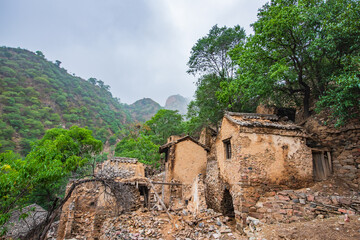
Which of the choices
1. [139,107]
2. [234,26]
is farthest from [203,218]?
[139,107]

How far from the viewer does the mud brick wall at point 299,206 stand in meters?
6.18

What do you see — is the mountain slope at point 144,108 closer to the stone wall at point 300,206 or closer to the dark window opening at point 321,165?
the dark window opening at point 321,165

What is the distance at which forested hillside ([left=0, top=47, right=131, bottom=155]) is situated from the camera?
31578mm

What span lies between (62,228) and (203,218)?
1114 centimetres

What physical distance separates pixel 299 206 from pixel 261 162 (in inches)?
81.0

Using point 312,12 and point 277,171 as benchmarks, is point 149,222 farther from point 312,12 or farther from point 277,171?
point 312,12

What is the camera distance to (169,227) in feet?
27.0

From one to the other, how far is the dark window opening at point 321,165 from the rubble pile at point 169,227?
500 cm

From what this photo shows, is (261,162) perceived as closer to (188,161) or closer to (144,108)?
(188,161)

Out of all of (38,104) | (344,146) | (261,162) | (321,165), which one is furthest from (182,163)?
(38,104)

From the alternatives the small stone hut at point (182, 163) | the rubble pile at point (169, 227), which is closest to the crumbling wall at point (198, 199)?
the rubble pile at point (169, 227)

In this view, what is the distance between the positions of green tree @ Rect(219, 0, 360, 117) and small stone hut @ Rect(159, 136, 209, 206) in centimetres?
560

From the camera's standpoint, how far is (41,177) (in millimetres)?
4855

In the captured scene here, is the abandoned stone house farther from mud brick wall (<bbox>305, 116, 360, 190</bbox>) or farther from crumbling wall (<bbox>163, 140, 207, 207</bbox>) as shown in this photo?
mud brick wall (<bbox>305, 116, 360, 190</bbox>)
